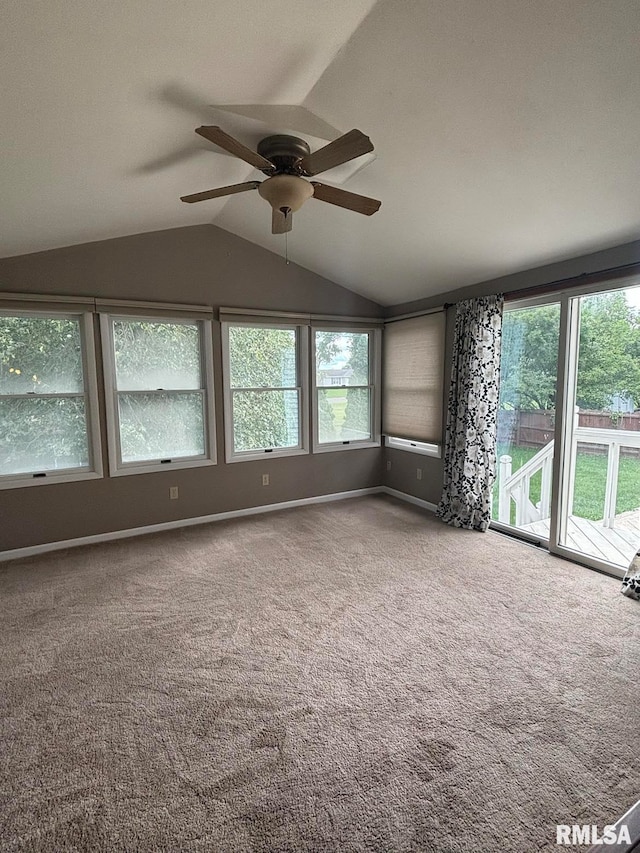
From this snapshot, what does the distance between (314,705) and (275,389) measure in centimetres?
324

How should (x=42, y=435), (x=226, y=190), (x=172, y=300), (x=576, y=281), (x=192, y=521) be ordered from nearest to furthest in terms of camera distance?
(x=226, y=190), (x=576, y=281), (x=42, y=435), (x=172, y=300), (x=192, y=521)

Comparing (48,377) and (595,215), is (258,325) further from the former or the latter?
(595,215)

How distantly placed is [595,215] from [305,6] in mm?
2078

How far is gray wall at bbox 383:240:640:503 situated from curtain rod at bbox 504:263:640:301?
0.03 m

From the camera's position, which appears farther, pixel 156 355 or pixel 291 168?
pixel 156 355

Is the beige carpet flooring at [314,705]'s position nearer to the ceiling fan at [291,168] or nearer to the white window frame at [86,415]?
the white window frame at [86,415]

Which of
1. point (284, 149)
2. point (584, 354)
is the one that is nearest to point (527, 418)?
point (584, 354)

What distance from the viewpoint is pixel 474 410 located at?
3.97m

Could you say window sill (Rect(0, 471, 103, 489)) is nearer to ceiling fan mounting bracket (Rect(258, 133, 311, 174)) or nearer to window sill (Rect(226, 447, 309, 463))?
window sill (Rect(226, 447, 309, 463))

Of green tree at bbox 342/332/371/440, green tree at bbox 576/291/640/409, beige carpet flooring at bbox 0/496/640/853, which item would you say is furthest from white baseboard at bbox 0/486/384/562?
green tree at bbox 576/291/640/409

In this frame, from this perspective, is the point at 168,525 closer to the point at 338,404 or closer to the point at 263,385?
the point at 263,385

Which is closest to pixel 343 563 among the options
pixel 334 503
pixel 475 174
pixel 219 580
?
pixel 219 580

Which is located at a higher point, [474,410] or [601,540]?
[474,410]

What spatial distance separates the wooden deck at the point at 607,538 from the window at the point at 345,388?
2.37 meters
